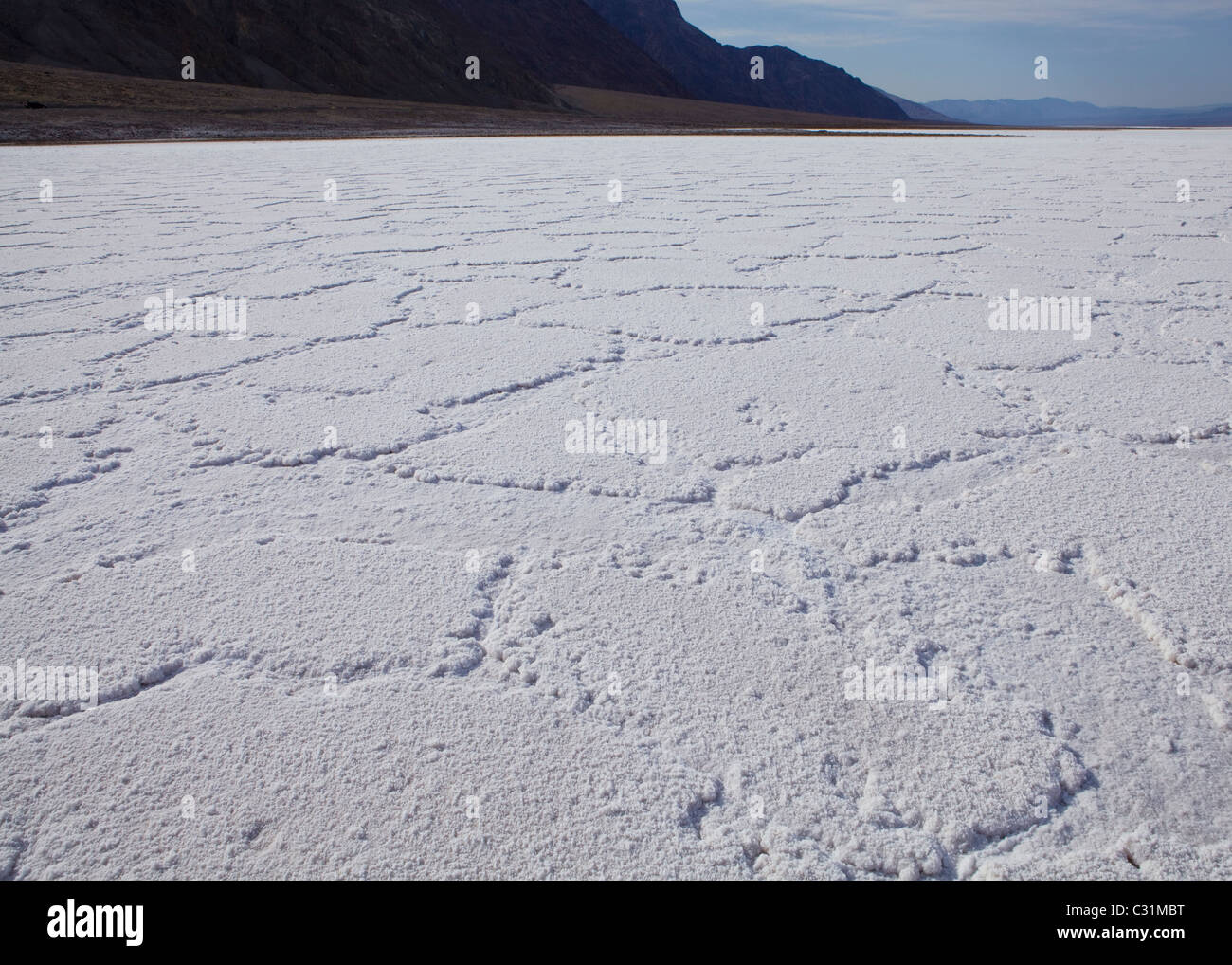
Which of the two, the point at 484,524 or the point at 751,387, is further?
the point at 751,387

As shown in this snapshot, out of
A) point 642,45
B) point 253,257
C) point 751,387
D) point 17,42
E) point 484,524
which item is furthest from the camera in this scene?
point 642,45

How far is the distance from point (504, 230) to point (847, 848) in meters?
3.26

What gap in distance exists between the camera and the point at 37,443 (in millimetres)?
1444

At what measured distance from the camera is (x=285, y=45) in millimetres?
33438

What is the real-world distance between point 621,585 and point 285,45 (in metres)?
39.2

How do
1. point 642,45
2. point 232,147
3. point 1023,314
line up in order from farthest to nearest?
1. point 642,45
2. point 232,147
3. point 1023,314

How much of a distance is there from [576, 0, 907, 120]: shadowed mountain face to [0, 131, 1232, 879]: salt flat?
8597 centimetres
